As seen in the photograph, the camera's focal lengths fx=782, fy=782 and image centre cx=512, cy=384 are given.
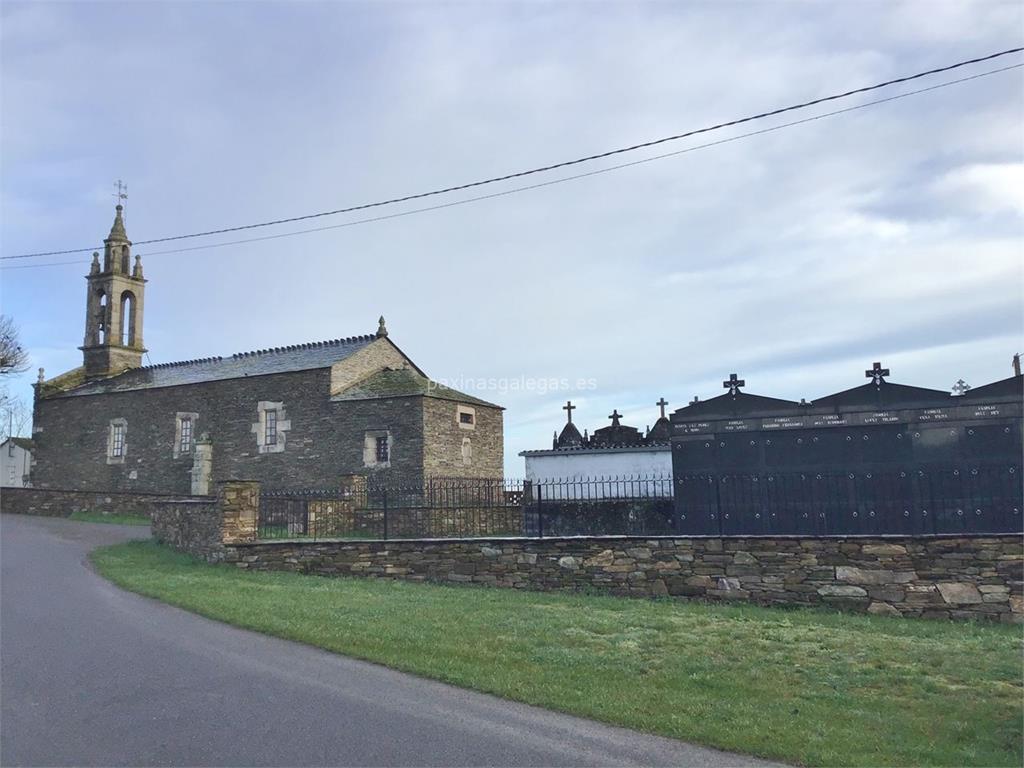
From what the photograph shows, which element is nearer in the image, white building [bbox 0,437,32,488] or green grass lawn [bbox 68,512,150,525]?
green grass lawn [bbox 68,512,150,525]

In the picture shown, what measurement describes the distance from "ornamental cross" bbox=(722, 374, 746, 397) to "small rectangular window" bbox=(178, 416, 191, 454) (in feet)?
84.7

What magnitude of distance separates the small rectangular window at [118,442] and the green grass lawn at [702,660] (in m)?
26.5

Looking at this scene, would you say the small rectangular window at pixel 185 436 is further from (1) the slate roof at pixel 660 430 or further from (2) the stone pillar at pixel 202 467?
(1) the slate roof at pixel 660 430

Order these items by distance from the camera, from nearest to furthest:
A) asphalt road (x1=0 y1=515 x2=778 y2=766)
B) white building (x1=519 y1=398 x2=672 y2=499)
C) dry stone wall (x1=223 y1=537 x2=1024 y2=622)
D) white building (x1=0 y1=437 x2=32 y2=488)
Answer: asphalt road (x1=0 y1=515 x2=778 y2=766) → dry stone wall (x1=223 y1=537 x2=1024 y2=622) → white building (x1=519 y1=398 x2=672 y2=499) → white building (x1=0 y1=437 x2=32 y2=488)

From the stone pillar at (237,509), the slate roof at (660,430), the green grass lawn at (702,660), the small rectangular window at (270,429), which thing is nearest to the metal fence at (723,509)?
the stone pillar at (237,509)

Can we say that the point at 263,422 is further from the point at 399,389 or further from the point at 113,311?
the point at 113,311

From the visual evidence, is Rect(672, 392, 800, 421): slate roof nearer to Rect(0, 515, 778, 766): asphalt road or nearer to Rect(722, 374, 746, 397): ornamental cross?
Rect(722, 374, 746, 397): ornamental cross

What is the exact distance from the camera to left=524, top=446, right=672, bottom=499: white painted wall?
21062 mm

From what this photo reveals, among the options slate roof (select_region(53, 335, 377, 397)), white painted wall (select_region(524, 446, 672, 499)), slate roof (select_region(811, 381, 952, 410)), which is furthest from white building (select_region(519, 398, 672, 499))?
slate roof (select_region(53, 335, 377, 397))

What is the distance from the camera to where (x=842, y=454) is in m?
15.6

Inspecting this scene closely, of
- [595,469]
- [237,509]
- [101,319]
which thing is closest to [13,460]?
[101,319]

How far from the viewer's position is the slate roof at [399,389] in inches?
1153

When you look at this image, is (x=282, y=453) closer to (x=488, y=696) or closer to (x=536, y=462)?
(x=536, y=462)

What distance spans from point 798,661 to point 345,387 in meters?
25.2
